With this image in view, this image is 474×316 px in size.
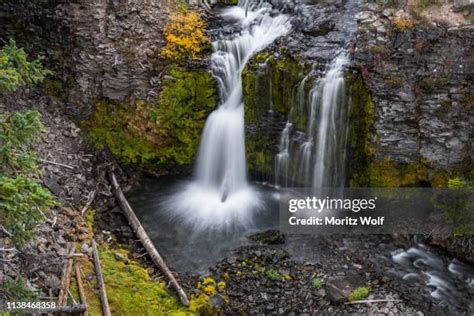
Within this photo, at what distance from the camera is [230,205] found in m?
11.1

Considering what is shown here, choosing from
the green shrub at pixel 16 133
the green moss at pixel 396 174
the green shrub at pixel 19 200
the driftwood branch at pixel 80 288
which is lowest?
the driftwood branch at pixel 80 288

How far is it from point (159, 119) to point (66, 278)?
5623mm

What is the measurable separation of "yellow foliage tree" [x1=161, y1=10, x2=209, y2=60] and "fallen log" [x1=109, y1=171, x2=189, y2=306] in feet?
11.8

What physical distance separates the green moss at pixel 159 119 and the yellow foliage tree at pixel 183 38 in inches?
16.5

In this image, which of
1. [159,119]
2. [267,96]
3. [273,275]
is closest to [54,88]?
[159,119]

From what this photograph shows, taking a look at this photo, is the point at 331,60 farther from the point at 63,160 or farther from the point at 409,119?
the point at 63,160

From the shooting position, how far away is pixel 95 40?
11320 mm

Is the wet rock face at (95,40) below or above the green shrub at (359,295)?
above

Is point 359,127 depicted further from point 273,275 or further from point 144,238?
point 144,238

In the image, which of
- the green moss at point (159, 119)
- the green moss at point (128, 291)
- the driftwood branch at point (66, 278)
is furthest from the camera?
the green moss at point (159, 119)

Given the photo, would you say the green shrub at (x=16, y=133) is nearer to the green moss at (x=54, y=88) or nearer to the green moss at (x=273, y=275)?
the green moss at (x=273, y=275)

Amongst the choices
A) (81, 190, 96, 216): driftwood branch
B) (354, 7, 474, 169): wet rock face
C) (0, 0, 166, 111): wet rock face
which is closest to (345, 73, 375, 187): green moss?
(354, 7, 474, 169): wet rock face

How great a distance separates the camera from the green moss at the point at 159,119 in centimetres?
1152

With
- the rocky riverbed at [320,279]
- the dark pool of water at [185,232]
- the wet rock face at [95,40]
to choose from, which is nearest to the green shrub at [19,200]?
the rocky riverbed at [320,279]
